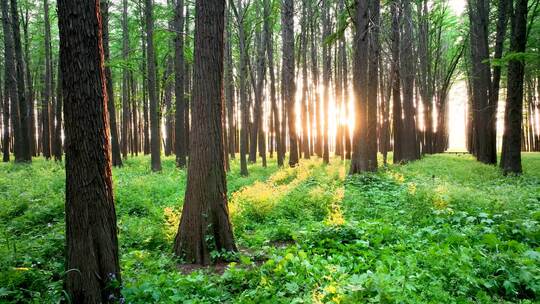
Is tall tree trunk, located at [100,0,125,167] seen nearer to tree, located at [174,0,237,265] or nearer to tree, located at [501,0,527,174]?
tree, located at [174,0,237,265]

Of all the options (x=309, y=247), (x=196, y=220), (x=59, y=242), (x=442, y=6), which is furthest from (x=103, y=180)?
(x=442, y=6)

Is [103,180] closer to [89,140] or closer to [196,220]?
[89,140]

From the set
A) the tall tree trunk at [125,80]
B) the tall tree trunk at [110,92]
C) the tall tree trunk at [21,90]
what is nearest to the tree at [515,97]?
the tall tree trunk at [110,92]

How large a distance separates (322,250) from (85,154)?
369 centimetres

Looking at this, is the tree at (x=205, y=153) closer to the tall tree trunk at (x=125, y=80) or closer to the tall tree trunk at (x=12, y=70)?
the tall tree trunk at (x=12, y=70)

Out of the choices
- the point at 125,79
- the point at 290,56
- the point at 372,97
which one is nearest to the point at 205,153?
the point at 372,97

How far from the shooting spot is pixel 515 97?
13445mm

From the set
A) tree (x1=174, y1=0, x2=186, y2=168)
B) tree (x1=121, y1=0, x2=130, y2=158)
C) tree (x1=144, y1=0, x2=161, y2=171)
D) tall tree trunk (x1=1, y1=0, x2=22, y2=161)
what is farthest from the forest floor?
tree (x1=121, y1=0, x2=130, y2=158)

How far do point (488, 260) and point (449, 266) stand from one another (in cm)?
67

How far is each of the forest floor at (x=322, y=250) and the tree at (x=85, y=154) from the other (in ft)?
1.24

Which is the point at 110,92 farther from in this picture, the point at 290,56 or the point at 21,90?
the point at 290,56

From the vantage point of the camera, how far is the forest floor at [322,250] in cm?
398

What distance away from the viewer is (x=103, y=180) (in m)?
3.93

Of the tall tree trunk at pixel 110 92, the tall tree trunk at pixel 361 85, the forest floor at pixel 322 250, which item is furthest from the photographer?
the tall tree trunk at pixel 110 92
